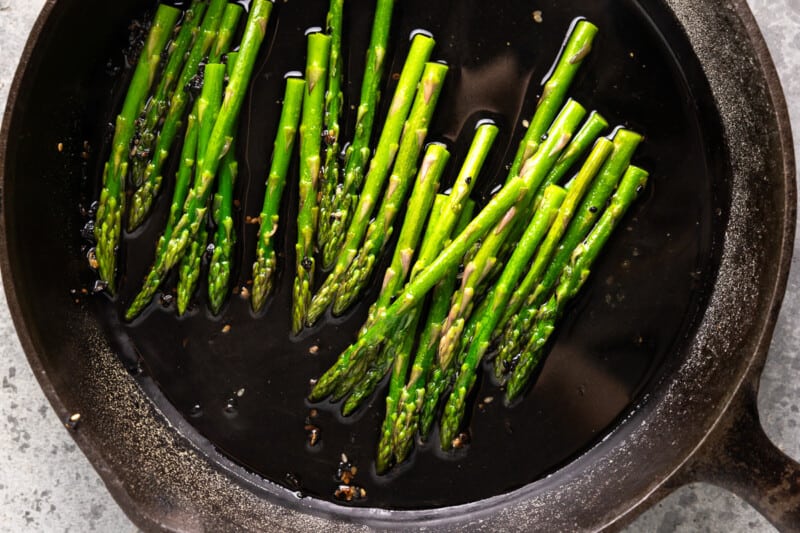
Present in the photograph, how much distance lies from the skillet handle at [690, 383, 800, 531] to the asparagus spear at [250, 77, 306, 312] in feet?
4.45

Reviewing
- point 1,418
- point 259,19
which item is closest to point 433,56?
point 259,19

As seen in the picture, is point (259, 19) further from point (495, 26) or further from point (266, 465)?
point (266, 465)

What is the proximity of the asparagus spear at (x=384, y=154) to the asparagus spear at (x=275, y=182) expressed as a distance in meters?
0.20

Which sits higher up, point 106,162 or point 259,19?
point 259,19

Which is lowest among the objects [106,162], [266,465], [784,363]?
[266,465]

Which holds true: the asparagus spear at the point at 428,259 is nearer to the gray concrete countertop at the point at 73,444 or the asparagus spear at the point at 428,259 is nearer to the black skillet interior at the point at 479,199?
the black skillet interior at the point at 479,199

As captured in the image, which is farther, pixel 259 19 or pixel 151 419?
pixel 151 419

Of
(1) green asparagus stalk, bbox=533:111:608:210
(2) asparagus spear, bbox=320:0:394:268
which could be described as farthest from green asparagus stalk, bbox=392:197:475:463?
(2) asparagus spear, bbox=320:0:394:268

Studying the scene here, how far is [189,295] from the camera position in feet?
7.70

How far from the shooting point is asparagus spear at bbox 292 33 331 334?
88.8 inches

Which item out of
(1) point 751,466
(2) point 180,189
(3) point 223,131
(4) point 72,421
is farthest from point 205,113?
(1) point 751,466

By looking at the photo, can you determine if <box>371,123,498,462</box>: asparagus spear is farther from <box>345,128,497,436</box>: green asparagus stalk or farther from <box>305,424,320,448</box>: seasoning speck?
<box>305,424,320,448</box>: seasoning speck

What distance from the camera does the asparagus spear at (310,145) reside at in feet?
7.40

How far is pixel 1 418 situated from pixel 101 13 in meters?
1.32
